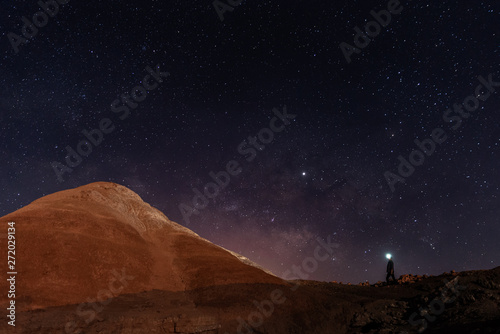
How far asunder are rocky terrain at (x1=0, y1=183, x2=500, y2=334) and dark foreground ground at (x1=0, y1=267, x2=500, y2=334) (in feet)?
0.14

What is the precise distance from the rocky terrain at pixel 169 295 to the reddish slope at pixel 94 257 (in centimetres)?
6

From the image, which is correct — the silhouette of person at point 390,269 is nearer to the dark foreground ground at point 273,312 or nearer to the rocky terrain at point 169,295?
the rocky terrain at point 169,295

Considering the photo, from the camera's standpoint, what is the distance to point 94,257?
1413 centimetres

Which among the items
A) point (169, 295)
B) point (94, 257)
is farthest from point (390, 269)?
point (94, 257)

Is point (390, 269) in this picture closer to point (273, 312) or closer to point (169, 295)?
point (273, 312)

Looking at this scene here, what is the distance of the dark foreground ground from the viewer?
9.04 meters

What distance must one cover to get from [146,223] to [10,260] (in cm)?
1240

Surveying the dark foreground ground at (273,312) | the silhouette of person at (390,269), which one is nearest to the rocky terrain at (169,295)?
the dark foreground ground at (273,312)

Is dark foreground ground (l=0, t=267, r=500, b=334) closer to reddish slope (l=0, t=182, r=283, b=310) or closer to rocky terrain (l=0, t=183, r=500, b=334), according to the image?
rocky terrain (l=0, t=183, r=500, b=334)

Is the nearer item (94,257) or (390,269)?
(94,257)

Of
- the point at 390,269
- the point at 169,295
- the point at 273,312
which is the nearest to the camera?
the point at 273,312

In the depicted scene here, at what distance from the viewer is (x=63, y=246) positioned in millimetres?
13625

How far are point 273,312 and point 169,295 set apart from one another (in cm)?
553

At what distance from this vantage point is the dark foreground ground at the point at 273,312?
904cm
